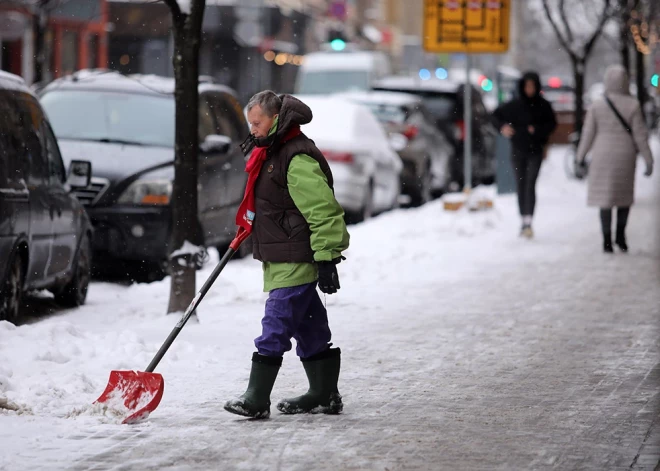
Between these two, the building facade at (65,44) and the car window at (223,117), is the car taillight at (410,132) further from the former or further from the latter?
the building facade at (65,44)

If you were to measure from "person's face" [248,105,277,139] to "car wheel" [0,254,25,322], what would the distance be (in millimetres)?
3044

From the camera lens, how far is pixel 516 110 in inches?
628

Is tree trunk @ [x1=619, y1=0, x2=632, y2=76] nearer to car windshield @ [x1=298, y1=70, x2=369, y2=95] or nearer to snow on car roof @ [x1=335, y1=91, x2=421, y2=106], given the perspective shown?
car windshield @ [x1=298, y1=70, x2=369, y2=95]

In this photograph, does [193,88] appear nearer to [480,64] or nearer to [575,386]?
[575,386]

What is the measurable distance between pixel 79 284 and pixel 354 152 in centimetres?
715

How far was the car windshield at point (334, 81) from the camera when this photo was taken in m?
31.6

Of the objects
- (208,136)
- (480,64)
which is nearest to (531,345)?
(208,136)

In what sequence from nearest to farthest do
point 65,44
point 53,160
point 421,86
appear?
1. point 53,160
2. point 421,86
3. point 65,44

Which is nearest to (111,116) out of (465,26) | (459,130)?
(465,26)

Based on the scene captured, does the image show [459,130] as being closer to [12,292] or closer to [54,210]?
[54,210]

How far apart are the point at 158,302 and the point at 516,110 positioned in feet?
21.7

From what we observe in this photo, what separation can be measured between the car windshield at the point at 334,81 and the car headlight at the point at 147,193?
1994 centimetres

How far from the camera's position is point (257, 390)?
649 cm

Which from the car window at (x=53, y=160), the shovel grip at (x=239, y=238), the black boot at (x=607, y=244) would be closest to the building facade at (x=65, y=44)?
the black boot at (x=607, y=244)
